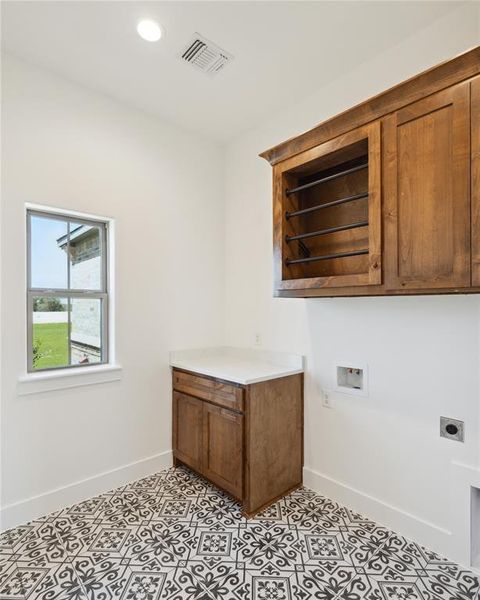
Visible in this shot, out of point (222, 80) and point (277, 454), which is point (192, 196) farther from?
point (277, 454)

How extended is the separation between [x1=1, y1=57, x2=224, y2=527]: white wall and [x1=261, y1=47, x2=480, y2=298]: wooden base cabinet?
1.15m

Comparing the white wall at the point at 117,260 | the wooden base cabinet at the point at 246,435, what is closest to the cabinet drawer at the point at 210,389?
the wooden base cabinet at the point at 246,435

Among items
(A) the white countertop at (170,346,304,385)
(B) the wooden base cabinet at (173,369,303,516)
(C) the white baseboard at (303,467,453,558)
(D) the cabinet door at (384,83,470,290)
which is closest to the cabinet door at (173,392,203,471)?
(B) the wooden base cabinet at (173,369,303,516)

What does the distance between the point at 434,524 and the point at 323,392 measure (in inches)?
38.6

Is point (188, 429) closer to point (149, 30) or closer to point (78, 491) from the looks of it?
point (78, 491)

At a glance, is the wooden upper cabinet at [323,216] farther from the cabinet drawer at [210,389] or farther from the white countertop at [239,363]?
the cabinet drawer at [210,389]

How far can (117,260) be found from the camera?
2.68m

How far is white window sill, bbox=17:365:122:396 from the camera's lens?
7.27 ft

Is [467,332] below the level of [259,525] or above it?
above

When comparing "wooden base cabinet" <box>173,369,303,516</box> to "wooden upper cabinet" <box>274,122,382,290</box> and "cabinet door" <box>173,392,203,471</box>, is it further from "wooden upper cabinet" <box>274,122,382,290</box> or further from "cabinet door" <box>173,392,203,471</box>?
"wooden upper cabinet" <box>274,122,382,290</box>

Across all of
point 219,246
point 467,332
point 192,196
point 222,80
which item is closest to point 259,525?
point 467,332

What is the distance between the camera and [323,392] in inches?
100

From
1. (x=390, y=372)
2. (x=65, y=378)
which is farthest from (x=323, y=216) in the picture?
(x=65, y=378)

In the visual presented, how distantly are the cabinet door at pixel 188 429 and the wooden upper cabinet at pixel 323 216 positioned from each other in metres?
1.24
